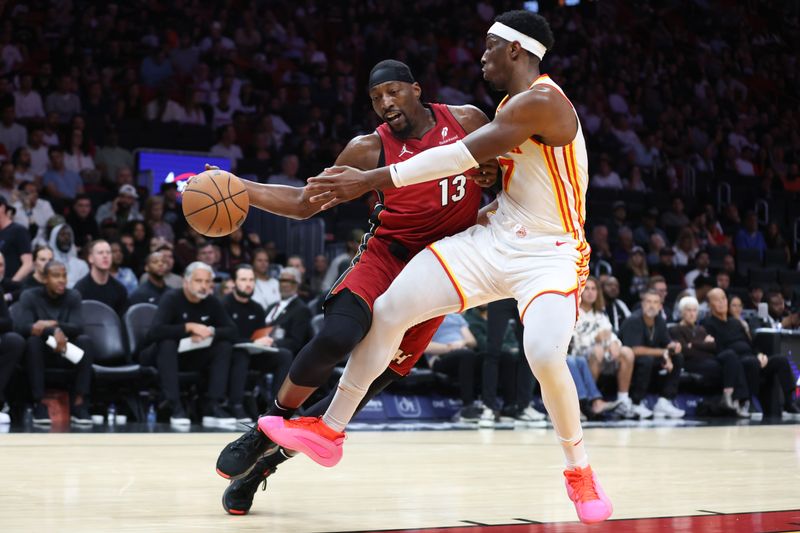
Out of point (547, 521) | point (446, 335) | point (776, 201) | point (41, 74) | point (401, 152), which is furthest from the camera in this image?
point (776, 201)

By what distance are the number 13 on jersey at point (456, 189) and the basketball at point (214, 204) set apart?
0.81 metres

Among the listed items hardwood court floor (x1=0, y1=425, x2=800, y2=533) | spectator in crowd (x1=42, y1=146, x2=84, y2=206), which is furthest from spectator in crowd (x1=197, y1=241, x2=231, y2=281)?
hardwood court floor (x1=0, y1=425, x2=800, y2=533)

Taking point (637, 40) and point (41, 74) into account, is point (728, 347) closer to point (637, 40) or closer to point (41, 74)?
point (41, 74)

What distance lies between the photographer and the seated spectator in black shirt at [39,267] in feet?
28.8

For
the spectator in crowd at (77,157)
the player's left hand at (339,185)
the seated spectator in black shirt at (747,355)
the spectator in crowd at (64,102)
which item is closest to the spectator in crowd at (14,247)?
the spectator in crowd at (77,157)

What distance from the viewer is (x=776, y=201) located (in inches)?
661

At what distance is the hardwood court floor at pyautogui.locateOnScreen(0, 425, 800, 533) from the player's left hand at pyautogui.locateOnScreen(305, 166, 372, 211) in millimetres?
1142

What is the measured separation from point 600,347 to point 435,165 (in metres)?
6.77

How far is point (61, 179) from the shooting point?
11086 millimetres

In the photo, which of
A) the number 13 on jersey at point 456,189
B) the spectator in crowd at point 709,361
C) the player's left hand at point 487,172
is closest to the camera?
the player's left hand at point 487,172

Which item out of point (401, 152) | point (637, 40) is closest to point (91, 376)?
point (401, 152)

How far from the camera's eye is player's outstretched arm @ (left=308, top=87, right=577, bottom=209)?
3.79 m

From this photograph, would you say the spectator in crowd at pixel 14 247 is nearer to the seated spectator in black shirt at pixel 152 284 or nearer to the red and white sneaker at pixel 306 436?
the seated spectator in black shirt at pixel 152 284

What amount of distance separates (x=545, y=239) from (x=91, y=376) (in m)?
5.67
